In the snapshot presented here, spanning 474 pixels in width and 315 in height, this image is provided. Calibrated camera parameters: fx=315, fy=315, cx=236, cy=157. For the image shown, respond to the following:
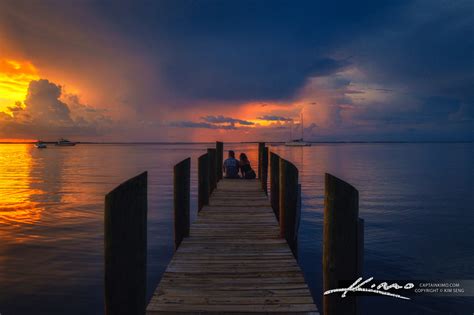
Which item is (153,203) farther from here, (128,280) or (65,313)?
(128,280)

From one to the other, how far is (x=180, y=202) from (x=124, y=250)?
374 centimetres

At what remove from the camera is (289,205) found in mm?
7059

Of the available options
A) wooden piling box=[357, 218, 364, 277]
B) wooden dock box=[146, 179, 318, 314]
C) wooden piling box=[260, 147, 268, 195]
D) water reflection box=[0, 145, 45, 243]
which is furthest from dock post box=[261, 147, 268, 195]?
wooden piling box=[357, 218, 364, 277]

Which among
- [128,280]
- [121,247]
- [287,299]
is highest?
[121,247]

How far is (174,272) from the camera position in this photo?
5.21 m

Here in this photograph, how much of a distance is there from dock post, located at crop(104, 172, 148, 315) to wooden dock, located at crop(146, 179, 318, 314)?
3.14 ft

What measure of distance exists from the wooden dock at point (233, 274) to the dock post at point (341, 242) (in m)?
0.40

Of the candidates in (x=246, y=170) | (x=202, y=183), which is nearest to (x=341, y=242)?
(x=202, y=183)

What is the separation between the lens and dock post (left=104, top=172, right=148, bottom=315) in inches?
121

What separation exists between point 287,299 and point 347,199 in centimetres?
170

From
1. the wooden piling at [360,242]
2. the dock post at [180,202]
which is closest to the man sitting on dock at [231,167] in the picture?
the dock post at [180,202]

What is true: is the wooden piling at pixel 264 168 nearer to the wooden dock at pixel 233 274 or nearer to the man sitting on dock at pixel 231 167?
the man sitting on dock at pixel 231 167

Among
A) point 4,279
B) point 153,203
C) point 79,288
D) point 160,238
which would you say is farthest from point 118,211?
point 153,203

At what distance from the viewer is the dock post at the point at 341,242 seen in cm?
367
